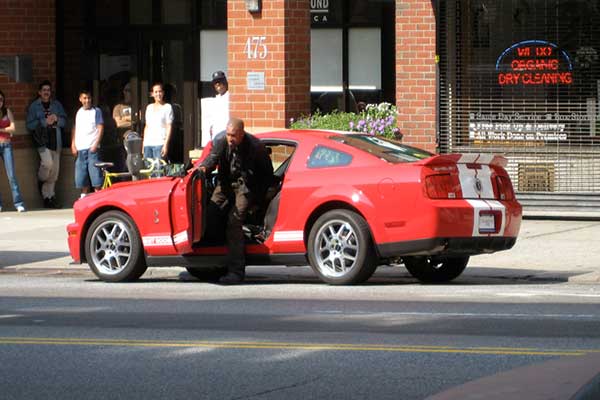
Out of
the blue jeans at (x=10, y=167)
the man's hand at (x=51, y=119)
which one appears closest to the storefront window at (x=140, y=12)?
the man's hand at (x=51, y=119)

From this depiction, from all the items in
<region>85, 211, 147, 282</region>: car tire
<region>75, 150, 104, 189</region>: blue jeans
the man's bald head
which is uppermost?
the man's bald head

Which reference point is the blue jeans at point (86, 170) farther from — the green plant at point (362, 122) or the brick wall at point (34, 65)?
the green plant at point (362, 122)

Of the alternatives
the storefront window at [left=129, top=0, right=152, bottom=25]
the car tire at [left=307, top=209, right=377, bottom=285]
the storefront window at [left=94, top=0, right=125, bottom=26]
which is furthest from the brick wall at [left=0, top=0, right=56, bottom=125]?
the car tire at [left=307, top=209, right=377, bottom=285]

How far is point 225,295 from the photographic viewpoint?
494 inches

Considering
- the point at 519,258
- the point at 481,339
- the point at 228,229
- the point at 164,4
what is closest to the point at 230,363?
the point at 481,339

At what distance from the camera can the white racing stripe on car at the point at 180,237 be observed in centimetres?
1323

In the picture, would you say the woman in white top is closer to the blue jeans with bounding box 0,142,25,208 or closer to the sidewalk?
the sidewalk

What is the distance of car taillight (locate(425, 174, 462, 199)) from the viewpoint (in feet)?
40.7

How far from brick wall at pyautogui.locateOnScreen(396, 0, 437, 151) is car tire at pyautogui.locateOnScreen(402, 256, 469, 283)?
6182 mm

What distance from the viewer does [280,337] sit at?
31.6 feet

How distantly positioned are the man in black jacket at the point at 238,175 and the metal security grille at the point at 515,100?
22.0 feet

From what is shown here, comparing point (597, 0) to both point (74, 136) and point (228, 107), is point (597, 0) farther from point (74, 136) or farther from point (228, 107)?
point (74, 136)

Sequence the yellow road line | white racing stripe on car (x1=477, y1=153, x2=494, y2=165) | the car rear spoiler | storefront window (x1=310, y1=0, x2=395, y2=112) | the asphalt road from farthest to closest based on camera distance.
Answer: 1. storefront window (x1=310, y1=0, x2=395, y2=112)
2. white racing stripe on car (x1=477, y1=153, x2=494, y2=165)
3. the car rear spoiler
4. the yellow road line
5. the asphalt road

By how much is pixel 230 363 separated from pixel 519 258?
719 centimetres
